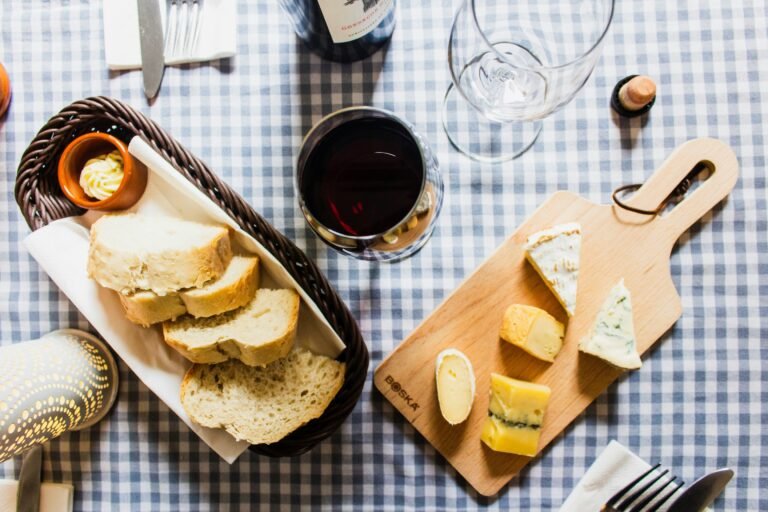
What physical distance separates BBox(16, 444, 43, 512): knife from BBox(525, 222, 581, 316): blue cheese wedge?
821 millimetres

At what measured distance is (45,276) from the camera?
1019mm

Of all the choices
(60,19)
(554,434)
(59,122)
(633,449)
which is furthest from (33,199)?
(633,449)

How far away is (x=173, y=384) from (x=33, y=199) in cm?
34

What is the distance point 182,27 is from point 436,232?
50 cm

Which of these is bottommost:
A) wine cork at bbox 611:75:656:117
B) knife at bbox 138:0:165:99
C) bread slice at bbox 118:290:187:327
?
bread slice at bbox 118:290:187:327

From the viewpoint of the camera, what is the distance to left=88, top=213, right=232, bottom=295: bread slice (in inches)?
31.6

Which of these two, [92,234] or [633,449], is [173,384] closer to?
[92,234]

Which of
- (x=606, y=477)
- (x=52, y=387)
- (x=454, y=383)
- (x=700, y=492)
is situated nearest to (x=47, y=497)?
(x=52, y=387)

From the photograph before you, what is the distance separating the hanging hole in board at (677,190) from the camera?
3.13 feet

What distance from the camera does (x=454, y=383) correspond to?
961 mm

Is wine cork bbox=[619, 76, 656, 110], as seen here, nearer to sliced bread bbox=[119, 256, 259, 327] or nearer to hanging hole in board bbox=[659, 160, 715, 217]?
hanging hole in board bbox=[659, 160, 715, 217]

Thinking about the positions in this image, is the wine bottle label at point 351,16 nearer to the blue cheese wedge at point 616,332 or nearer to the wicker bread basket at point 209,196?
the wicker bread basket at point 209,196

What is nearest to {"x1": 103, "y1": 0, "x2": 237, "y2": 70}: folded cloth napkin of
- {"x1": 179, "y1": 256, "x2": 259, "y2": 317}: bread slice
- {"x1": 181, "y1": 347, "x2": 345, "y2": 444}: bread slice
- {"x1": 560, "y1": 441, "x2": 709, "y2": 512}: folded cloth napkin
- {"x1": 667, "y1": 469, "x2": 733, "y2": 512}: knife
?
{"x1": 179, "y1": 256, "x2": 259, "y2": 317}: bread slice

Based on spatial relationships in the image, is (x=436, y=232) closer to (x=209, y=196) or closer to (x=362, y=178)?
(x=362, y=178)
